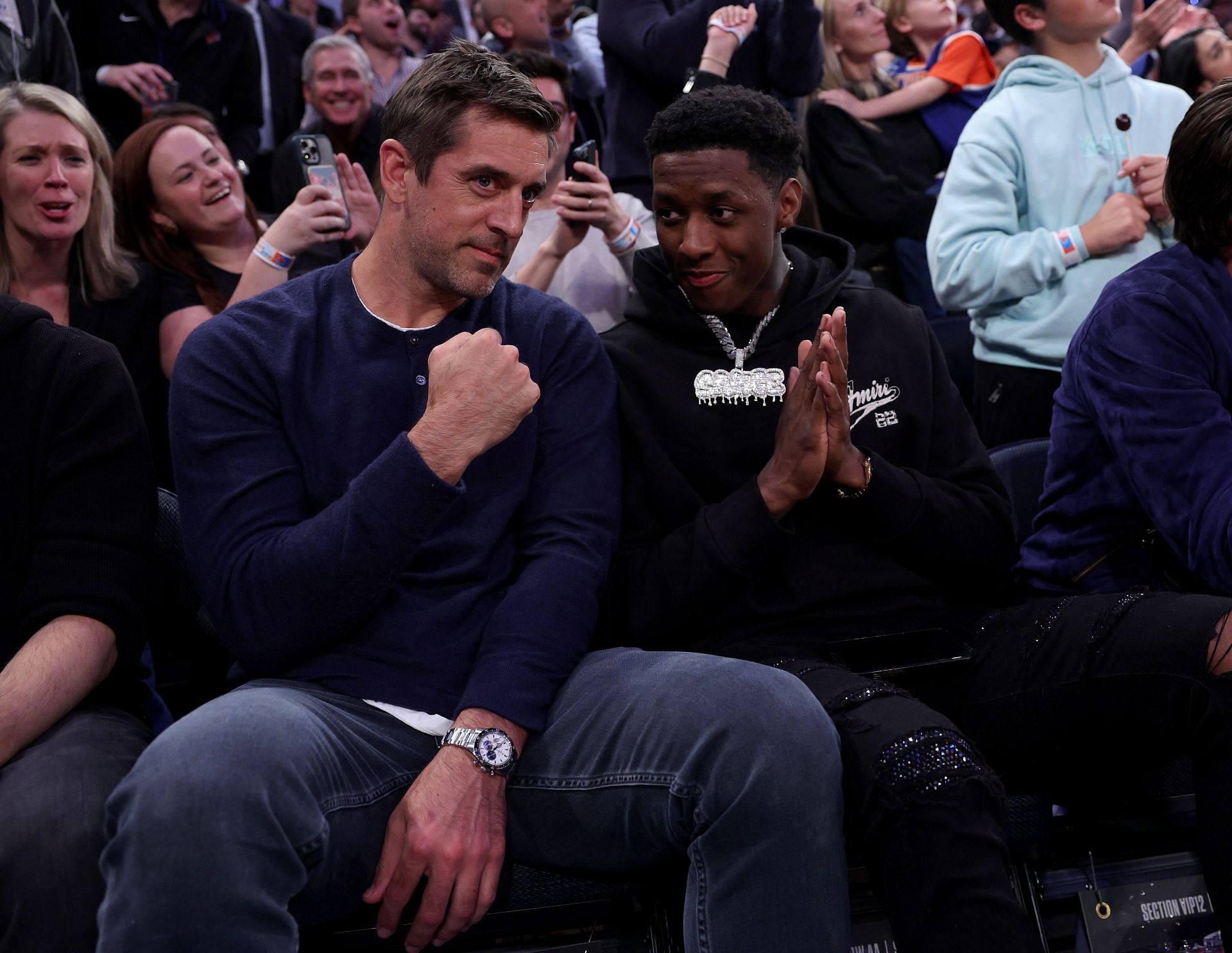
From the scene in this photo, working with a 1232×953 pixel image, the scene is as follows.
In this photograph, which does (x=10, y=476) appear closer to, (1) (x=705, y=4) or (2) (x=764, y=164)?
(2) (x=764, y=164)

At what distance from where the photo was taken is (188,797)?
153cm

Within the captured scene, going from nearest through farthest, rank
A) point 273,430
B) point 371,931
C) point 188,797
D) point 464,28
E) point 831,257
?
point 188,797 < point 371,931 < point 273,430 < point 831,257 < point 464,28

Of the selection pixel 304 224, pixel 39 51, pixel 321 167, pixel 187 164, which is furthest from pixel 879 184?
pixel 39 51

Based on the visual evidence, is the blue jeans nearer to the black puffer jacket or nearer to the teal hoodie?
the teal hoodie

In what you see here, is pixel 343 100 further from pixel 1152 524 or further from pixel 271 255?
pixel 1152 524

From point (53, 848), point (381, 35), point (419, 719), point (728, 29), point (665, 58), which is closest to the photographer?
point (53, 848)

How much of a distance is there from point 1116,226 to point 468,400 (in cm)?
194

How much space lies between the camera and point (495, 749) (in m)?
1.79

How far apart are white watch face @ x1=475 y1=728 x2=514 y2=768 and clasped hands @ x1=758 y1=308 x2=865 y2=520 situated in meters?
0.58

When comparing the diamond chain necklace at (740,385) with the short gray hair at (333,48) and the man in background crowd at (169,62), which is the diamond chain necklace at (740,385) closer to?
the short gray hair at (333,48)

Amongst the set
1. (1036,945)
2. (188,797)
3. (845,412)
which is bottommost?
(1036,945)

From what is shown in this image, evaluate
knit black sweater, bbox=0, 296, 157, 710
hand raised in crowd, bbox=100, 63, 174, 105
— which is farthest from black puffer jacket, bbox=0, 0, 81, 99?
knit black sweater, bbox=0, 296, 157, 710

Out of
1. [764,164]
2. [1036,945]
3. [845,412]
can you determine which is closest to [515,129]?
[764,164]

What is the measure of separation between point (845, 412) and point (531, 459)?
515 millimetres
